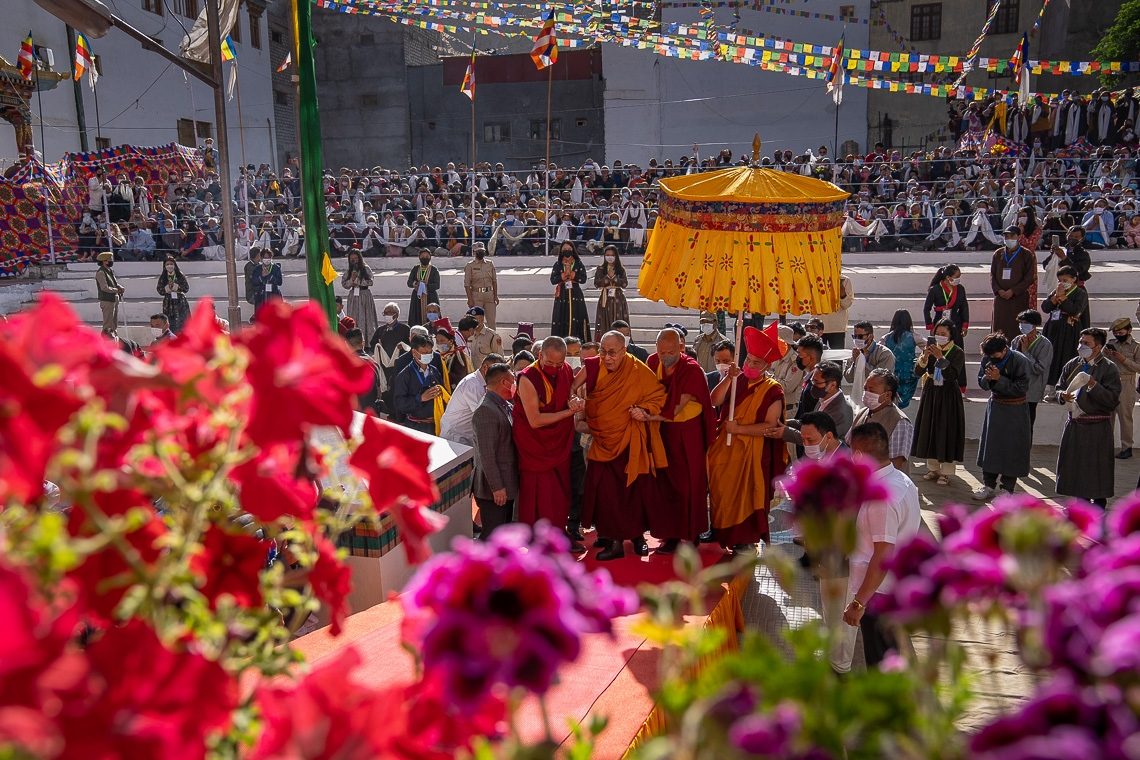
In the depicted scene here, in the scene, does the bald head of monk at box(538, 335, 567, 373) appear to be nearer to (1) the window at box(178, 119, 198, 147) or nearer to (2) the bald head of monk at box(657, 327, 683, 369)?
(2) the bald head of monk at box(657, 327, 683, 369)

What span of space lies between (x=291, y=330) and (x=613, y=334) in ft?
14.9

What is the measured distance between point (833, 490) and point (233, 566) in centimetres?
73

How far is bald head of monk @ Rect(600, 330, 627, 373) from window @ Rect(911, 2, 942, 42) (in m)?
22.5

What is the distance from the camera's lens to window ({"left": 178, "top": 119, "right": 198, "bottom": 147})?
24.1 metres

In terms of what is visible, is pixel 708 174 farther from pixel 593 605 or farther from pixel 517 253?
pixel 517 253

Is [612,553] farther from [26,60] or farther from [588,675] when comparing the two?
[26,60]

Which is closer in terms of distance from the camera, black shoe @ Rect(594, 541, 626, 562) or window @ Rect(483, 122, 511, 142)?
black shoe @ Rect(594, 541, 626, 562)

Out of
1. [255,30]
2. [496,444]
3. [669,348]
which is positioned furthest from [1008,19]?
[496,444]

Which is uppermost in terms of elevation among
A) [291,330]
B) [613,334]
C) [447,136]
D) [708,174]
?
[447,136]

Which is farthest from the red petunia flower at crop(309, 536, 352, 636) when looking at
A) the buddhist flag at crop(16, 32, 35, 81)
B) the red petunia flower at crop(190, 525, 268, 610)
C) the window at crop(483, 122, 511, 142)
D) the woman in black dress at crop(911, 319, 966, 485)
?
the window at crop(483, 122, 511, 142)

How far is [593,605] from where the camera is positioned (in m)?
1.02

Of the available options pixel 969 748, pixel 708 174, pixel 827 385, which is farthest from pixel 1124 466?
pixel 969 748

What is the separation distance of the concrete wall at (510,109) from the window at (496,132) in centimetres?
4

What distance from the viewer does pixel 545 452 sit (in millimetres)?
5695
